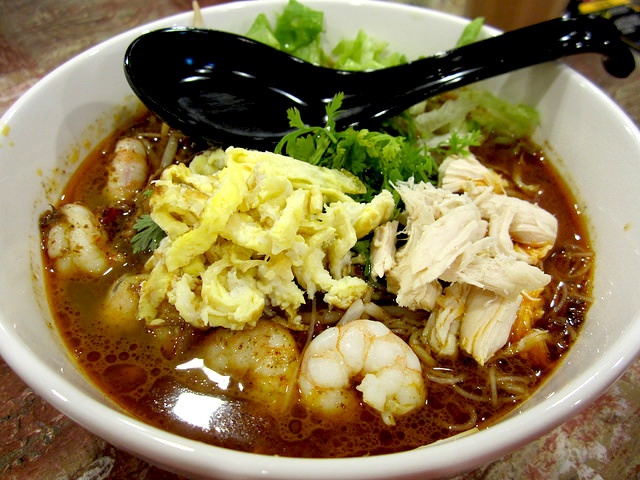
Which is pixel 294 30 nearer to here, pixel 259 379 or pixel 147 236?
pixel 147 236

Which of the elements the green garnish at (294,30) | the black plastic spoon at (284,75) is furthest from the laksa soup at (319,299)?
the green garnish at (294,30)

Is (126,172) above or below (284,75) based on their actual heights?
below

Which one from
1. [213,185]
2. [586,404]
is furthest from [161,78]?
[586,404]

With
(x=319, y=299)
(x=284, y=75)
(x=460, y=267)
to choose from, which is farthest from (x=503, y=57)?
(x=319, y=299)

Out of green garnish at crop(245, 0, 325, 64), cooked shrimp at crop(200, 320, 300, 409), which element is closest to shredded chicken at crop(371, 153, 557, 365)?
cooked shrimp at crop(200, 320, 300, 409)

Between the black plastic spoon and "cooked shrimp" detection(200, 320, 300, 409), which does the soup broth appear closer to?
"cooked shrimp" detection(200, 320, 300, 409)

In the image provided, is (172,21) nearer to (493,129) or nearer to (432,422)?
(493,129)
